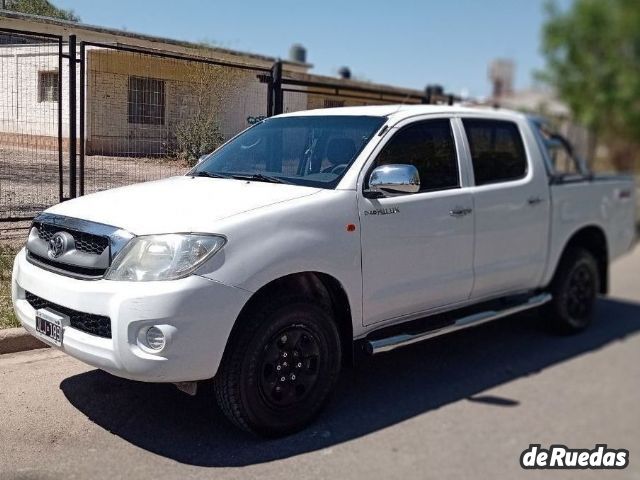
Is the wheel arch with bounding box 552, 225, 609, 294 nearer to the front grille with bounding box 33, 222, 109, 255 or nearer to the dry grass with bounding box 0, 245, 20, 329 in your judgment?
the front grille with bounding box 33, 222, 109, 255

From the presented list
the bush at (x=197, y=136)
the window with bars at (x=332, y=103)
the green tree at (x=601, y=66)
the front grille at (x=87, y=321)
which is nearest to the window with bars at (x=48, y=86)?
the bush at (x=197, y=136)

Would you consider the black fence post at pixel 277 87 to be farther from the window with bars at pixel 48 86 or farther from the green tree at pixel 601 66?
A: the green tree at pixel 601 66

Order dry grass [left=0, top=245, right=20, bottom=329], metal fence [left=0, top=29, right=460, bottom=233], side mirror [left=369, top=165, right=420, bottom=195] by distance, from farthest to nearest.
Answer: metal fence [left=0, top=29, right=460, bottom=233], dry grass [left=0, top=245, right=20, bottom=329], side mirror [left=369, top=165, right=420, bottom=195]

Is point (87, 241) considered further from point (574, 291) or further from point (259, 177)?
point (574, 291)

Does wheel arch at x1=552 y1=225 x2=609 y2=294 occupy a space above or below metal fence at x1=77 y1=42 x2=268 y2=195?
below

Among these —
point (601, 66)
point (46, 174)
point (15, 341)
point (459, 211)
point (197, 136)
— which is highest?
point (601, 66)

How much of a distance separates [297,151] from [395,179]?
0.92 meters

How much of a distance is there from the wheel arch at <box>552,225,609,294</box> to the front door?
180cm

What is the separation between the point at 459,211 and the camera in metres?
4.70

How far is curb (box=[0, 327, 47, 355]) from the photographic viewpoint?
4680 mm

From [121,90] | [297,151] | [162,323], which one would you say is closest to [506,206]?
[297,151]

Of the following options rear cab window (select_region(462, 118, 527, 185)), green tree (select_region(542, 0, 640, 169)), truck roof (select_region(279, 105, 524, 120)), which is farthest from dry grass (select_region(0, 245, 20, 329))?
green tree (select_region(542, 0, 640, 169))

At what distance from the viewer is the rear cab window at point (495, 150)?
5105 mm

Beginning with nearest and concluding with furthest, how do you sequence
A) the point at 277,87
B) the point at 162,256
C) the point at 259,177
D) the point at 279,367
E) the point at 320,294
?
the point at 162,256
the point at 279,367
the point at 320,294
the point at 259,177
the point at 277,87
